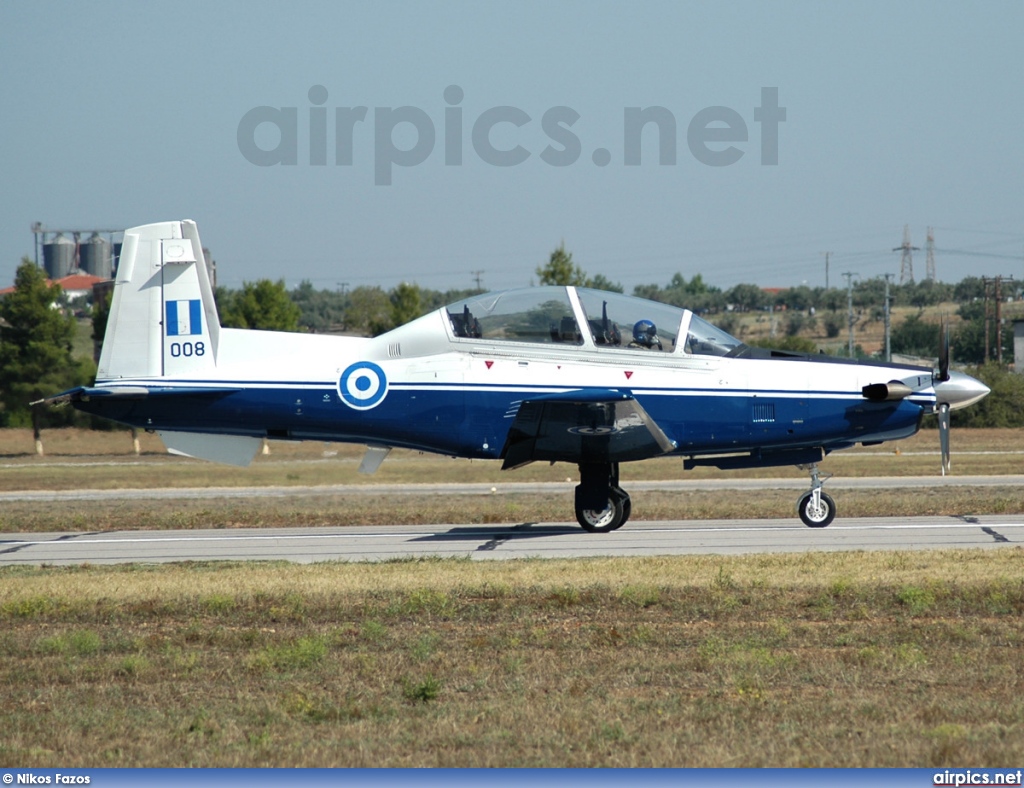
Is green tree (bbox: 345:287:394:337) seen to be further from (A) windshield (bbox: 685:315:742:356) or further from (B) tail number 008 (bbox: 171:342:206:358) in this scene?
(A) windshield (bbox: 685:315:742:356)

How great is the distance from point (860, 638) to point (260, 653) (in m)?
4.38

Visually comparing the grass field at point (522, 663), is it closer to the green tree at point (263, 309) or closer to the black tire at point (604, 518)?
the black tire at point (604, 518)

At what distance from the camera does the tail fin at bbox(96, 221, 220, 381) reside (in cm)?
1498

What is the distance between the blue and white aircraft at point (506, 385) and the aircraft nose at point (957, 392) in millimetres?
21

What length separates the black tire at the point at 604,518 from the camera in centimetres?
1530

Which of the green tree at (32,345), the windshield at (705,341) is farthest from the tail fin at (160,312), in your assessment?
the green tree at (32,345)

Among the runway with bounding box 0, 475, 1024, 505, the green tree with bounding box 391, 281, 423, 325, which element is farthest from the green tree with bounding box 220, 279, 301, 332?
the runway with bounding box 0, 475, 1024, 505

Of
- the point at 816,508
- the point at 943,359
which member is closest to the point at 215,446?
the point at 816,508

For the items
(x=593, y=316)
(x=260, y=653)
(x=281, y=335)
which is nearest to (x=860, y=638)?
(x=260, y=653)

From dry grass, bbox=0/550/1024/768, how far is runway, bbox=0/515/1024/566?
1.51 metres

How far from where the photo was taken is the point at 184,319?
15000 millimetres

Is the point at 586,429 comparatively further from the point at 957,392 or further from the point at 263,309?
the point at 263,309

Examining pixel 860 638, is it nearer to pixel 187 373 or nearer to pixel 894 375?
pixel 894 375

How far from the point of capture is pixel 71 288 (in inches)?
6181
